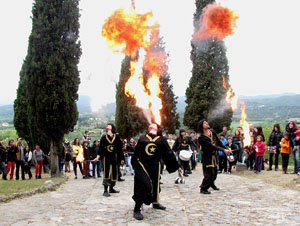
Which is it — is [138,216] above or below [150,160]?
below

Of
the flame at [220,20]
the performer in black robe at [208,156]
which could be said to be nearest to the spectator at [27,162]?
the performer in black robe at [208,156]

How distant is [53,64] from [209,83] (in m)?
15.9

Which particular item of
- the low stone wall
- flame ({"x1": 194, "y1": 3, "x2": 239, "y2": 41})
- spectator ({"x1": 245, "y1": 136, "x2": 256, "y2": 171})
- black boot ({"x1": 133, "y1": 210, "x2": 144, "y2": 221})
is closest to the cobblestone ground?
black boot ({"x1": 133, "y1": 210, "x2": 144, "y2": 221})

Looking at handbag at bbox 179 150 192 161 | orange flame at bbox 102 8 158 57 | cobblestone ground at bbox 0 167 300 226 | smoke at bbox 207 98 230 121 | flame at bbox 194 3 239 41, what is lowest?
cobblestone ground at bbox 0 167 300 226

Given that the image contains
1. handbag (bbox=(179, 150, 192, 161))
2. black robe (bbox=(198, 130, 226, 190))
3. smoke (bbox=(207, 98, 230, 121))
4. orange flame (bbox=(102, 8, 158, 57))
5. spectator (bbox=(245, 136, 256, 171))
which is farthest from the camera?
smoke (bbox=(207, 98, 230, 121))

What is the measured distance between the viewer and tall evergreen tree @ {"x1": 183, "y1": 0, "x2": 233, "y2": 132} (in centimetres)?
3028

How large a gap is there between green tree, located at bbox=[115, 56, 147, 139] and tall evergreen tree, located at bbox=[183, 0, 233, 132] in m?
6.13

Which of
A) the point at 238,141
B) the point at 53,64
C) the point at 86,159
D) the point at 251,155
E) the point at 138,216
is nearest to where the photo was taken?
the point at 138,216

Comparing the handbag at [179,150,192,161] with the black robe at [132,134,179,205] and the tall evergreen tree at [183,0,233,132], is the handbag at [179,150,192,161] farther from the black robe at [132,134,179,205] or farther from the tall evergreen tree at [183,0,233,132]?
the tall evergreen tree at [183,0,233,132]

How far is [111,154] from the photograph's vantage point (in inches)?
462

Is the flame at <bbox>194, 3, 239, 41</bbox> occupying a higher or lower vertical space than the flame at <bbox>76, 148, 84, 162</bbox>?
higher

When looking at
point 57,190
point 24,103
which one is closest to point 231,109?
point 24,103

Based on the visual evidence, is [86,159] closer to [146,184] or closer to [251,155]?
[251,155]

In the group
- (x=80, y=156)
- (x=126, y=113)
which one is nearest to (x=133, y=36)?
(x=80, y=156)
